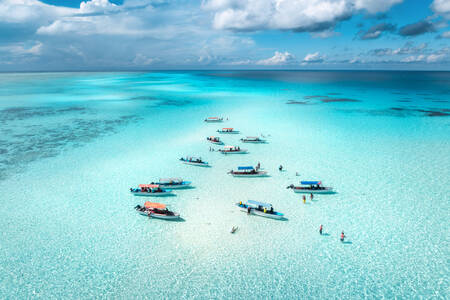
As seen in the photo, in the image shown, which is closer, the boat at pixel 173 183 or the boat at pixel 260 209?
the boat at pixel 260 209

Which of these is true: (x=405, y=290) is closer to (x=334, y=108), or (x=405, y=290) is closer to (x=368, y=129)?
(x=368, y=129)

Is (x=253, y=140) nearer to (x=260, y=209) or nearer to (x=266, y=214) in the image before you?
(x=260, y=209)

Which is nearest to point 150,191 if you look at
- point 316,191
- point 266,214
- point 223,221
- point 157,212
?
point 157,212

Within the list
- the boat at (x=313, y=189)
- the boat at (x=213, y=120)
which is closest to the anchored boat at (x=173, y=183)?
the boat at (x=313, y=189)

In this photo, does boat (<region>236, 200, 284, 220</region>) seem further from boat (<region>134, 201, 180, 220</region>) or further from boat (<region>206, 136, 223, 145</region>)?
boat (<region>206, 136, 223, 145</region>)

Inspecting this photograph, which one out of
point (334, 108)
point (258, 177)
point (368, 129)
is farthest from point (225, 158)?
point (334, 108)

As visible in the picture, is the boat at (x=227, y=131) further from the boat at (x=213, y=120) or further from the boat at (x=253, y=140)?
the boat at (x=213, y=120)
